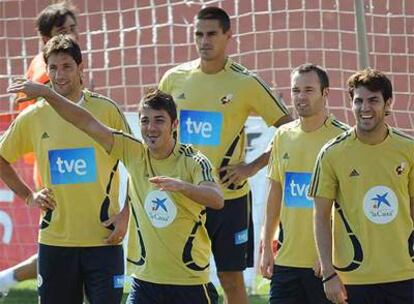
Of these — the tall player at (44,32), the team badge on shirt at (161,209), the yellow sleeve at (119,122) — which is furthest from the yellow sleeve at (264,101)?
the team badge on shirt at (161,209)

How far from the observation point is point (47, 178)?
7938 mm

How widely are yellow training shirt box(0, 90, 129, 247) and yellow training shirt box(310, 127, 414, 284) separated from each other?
53.5 inches

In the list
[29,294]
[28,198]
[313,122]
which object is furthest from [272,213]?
[29,294]

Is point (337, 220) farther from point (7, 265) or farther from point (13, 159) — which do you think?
point (7, 265)

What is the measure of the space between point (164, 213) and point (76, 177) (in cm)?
81

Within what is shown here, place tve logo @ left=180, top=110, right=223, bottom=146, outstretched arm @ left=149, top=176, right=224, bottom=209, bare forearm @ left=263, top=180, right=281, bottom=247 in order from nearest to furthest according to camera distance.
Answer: outstretched arm @ left=149, top=176, right=224, bottom=209
bare forearm @ left=263, top=180, right=281, bottom=247
tve logo @ left=180, top=110, right=223, bottom=146

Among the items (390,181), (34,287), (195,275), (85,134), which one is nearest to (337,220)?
(390,181)

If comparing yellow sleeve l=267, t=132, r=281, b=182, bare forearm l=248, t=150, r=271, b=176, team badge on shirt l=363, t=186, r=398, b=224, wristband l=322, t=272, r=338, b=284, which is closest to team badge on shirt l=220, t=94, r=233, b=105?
bare forearm l=248, t=150, r=271, b=176

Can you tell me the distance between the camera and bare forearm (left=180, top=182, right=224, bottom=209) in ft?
22.9

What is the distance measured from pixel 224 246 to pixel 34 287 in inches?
98.9

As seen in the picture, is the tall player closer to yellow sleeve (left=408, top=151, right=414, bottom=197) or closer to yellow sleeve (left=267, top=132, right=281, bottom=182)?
yellow sleeve (left=267, top=132, right=281, bottom=182)

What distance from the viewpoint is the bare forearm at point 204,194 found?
697 cm

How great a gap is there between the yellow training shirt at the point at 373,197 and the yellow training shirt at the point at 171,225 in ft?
2.15

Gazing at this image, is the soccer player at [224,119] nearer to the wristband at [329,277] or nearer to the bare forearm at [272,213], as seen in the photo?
the bare forearm at [272,213]
